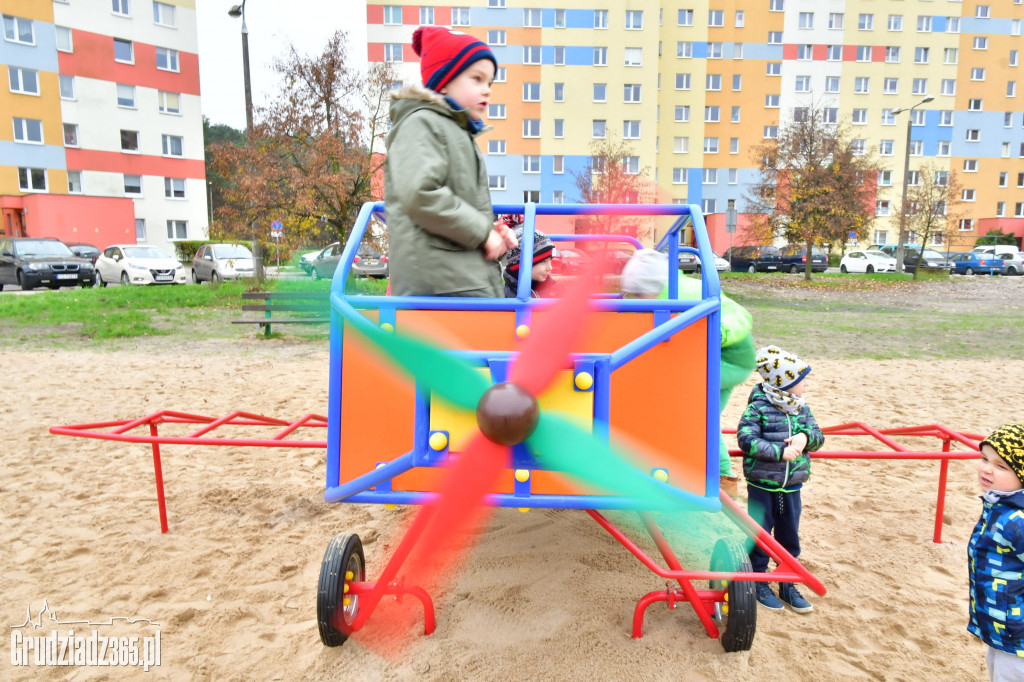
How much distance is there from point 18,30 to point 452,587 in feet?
129

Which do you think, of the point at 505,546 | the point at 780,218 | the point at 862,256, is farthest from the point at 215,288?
the point at 862,256

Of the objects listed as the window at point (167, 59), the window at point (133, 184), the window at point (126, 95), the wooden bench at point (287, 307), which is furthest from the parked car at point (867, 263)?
the window at point (126, 95)

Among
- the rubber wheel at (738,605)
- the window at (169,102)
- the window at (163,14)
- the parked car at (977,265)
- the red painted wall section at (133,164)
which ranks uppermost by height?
Answer: the window at (163,14)

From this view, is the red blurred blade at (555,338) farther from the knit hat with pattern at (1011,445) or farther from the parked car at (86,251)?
the parked car at (86,251)

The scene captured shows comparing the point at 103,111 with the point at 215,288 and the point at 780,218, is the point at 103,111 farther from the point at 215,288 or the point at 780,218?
the point at 780,218

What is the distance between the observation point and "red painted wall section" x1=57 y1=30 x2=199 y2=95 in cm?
3195

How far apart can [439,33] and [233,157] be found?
14.9 meters

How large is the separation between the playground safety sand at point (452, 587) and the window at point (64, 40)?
34.3 m

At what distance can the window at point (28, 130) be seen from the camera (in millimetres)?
30844

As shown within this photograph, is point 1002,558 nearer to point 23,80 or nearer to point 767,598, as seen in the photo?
point 767,598

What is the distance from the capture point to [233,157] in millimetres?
15477

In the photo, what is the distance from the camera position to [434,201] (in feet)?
→ 6.89

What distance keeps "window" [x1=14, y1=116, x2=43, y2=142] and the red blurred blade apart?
125 ft

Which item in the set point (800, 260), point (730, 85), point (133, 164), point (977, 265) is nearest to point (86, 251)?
point (133, 164)
